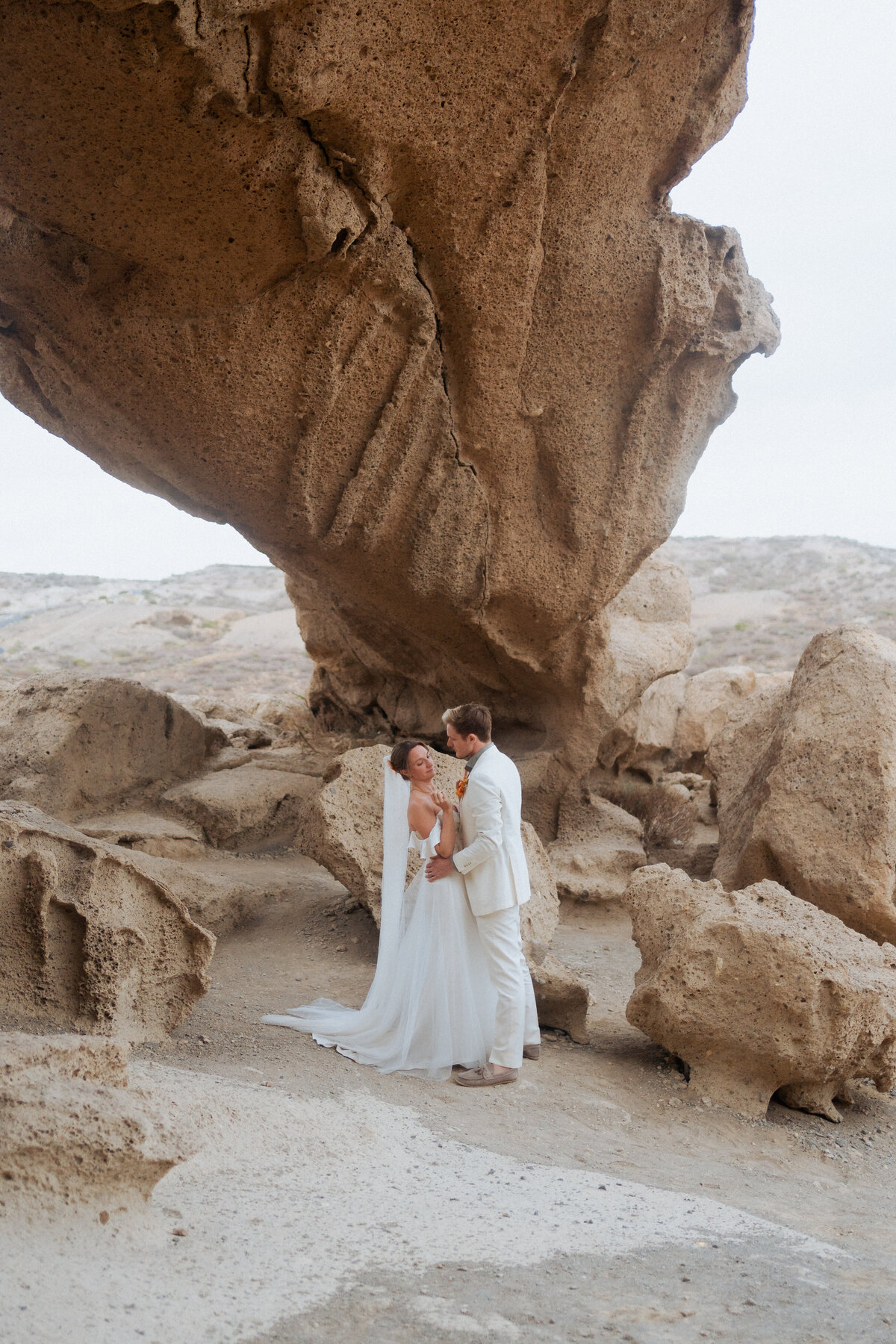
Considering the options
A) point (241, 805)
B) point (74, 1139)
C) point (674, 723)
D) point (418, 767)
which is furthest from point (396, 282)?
point (674, 723)

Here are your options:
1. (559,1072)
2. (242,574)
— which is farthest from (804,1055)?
(242,574)

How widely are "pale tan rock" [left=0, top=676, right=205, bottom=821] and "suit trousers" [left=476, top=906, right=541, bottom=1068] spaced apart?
3.65 meters

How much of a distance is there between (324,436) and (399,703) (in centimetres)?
365

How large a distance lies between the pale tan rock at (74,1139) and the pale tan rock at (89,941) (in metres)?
1.19

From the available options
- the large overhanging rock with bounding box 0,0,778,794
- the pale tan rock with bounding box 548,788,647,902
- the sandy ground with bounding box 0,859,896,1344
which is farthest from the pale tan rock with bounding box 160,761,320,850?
the sandy ground with bounding box 0,859,896,1344

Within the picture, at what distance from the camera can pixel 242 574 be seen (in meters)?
38.9

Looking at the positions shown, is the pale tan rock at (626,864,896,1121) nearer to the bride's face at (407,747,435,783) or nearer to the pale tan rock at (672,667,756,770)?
the bride's face at (407,747,435,783)

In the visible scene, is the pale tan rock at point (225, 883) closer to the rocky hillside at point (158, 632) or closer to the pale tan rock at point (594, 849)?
the pale tan rock at point (594, 849)

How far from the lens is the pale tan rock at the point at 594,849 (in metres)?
6.89

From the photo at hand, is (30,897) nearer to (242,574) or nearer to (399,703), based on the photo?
(399,703)

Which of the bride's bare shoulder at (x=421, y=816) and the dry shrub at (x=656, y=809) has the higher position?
the bride's bare shoulder at (x=421, y=816)

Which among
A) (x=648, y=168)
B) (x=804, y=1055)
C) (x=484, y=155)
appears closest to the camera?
(x=804, y=1055)

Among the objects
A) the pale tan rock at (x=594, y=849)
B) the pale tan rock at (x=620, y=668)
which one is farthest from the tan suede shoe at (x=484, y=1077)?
the pale tan rock at (x=620, y=668)

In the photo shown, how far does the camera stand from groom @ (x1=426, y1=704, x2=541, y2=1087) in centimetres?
386
